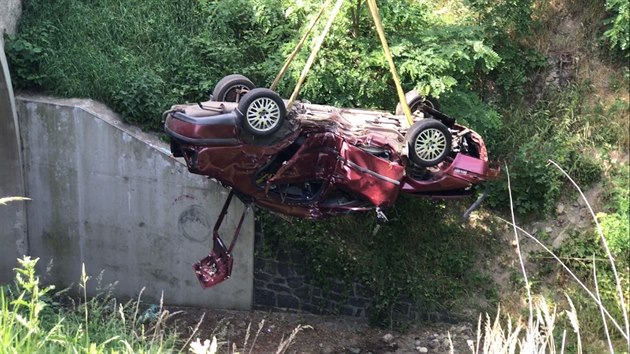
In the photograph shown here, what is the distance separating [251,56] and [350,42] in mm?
1835

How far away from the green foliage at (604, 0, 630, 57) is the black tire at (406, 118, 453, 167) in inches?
156

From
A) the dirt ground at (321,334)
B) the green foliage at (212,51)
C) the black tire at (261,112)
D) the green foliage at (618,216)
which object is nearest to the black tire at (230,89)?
the green foliage at (212,51)

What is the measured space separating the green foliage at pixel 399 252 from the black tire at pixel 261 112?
281 cm

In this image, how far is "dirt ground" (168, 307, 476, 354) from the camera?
7.86 m

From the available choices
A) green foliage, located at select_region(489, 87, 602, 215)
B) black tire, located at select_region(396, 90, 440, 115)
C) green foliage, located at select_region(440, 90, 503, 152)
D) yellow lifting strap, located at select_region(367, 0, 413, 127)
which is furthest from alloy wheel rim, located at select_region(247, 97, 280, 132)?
green foliage, located at select_region(489, 87, 602, 215)

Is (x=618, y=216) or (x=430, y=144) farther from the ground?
(x=430, y=144)

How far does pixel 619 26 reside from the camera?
8305 mm

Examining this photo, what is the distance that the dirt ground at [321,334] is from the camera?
7.86m

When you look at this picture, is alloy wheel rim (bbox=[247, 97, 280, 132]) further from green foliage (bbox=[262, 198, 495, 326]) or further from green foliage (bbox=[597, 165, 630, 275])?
green foliage (bbox=[597, 165, 630, 275])

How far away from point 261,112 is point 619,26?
5.31 meters

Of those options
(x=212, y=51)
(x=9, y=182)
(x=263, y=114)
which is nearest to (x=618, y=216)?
(x=263, y=114)

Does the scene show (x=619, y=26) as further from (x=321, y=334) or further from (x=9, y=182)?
(x=9, y=182)

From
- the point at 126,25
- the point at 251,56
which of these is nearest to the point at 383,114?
the point at 251,56

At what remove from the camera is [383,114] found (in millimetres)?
6484
